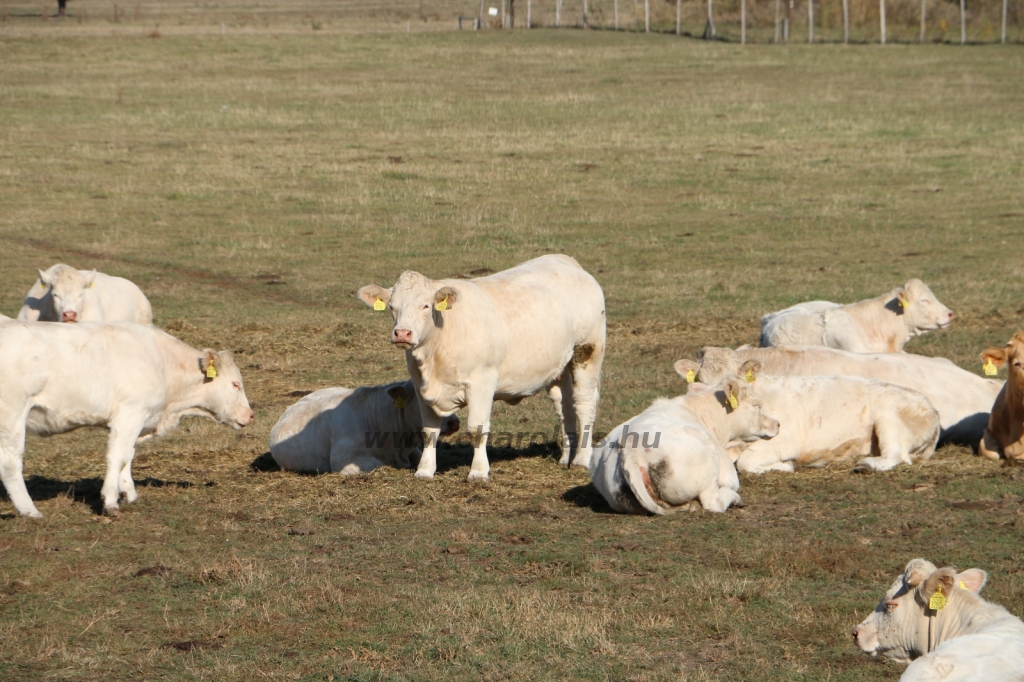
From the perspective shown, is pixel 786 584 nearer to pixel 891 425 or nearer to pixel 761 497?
pixel 761 497

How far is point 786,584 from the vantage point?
8.34 metres

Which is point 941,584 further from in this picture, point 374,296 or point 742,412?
point 374,296

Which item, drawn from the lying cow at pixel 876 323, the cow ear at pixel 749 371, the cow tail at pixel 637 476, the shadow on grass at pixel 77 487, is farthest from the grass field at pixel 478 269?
the cow ear at pixel 749 371

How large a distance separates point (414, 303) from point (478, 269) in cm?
1144

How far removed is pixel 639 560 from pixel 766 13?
174 feet

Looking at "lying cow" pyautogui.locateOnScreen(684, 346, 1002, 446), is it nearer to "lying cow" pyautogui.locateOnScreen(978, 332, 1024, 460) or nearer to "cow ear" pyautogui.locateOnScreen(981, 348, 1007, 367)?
"lying cow" pyautogui.locateOnScreen(978, 332, 1024, 460)

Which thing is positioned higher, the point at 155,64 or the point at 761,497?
the point at 155,64

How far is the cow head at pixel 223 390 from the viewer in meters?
11.2

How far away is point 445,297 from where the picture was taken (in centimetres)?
1131

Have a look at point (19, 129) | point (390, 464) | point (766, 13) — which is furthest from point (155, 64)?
point (390, 464)

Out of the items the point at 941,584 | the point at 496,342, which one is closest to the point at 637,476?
the point at 496,342

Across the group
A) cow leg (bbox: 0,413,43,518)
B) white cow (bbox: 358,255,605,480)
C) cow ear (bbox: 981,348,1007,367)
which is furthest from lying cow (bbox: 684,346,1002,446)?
cow leg (bbox: 0,413,43,518)

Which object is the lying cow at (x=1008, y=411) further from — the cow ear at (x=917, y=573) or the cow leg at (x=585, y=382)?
the cow ear at (x=917, y=573)

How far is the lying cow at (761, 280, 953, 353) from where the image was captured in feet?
50.2
